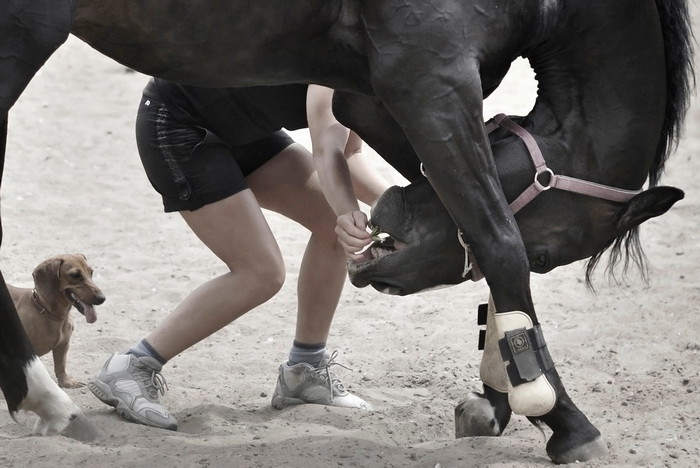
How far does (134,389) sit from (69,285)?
0.72 m

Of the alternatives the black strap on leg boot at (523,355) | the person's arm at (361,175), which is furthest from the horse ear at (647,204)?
the person's arm at (361,175)

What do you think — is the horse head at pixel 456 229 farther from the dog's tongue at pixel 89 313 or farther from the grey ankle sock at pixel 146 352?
the dog's tongue at pixel 89 313

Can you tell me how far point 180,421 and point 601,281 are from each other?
245 centimetres

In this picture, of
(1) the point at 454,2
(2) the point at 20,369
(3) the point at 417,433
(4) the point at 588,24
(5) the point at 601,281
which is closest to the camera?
(1) the point at 454,2

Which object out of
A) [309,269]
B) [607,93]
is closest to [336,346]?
[309,269]

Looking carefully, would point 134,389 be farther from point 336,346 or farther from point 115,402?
point 336,346

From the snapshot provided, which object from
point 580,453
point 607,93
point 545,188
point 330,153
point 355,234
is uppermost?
point 607,93

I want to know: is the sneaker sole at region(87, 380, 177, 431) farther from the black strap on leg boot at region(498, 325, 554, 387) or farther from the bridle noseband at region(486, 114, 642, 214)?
the bridle noseband at region(486, 114, 642, 214)

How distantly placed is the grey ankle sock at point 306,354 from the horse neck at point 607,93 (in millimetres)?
1421

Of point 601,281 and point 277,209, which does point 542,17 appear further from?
point 601,281

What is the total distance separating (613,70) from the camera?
3004 millimetres

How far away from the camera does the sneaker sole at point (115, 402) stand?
366 cm

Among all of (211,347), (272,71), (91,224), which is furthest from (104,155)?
(272,71)

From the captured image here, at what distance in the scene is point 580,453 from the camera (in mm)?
3035
